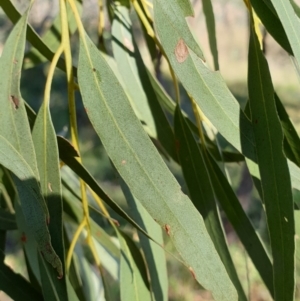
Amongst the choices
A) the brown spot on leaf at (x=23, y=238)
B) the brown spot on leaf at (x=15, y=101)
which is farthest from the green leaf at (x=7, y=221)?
the brown spot on leaf at (x=15, y=101)

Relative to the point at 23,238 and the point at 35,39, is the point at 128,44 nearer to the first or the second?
the point at 35,39

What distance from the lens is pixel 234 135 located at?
0.74m

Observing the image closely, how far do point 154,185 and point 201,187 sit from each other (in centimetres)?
22

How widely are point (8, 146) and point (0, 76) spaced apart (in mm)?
122

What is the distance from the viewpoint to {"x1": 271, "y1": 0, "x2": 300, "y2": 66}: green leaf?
66 cm

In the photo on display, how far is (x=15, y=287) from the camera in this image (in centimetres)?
85

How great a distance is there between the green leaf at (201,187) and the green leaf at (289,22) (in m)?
0.25

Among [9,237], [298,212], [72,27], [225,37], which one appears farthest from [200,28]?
[298,212]

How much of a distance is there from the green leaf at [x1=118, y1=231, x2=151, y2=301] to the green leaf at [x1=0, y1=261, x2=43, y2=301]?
0.44ft

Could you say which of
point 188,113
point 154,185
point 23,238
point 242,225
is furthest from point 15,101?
point 188,113

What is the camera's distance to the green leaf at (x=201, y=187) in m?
0.83

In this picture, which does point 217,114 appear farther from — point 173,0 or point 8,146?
point 8,146

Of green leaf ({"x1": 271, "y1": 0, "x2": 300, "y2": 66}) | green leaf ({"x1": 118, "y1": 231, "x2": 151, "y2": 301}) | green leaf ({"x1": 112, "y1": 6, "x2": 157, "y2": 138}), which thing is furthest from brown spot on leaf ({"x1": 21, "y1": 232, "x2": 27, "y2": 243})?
green leaf ({"x1": 271, "y1": 0, "x2": 300, "y2": 66})

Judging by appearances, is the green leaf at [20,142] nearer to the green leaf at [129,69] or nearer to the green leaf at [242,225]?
the green leaf at [129,69]
